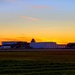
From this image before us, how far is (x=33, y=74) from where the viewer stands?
105 feet

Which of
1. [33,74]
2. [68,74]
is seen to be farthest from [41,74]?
[68,74]

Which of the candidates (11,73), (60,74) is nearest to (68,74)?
(60,74)

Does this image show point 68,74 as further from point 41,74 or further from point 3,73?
point 3,73

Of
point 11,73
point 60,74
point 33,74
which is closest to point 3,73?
point 11,73

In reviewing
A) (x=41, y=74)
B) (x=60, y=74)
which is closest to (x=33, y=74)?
(x=41, y=74)

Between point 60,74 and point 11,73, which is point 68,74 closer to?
point 60,74

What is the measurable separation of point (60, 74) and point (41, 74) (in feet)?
6.63

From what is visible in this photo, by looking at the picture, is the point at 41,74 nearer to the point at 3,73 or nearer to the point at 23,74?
the point at 23,74

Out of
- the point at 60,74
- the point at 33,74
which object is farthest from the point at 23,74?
the point at 60,74

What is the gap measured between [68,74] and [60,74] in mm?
846

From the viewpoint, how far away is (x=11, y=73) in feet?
110

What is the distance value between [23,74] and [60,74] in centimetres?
394

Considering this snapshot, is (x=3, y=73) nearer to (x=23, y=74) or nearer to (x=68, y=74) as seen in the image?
(x=23, y=74)

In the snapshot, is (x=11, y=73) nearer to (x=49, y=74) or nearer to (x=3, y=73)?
(x=3, y=73)
